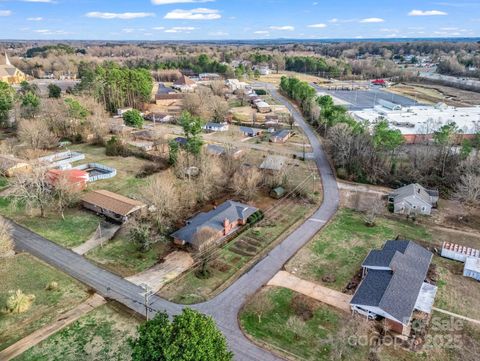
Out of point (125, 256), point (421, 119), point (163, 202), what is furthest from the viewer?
point (421, 119)

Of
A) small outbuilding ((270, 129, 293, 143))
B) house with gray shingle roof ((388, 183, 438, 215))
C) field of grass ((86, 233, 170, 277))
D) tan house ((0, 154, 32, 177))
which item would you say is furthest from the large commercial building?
tan house ((0, 154, 32, 177))

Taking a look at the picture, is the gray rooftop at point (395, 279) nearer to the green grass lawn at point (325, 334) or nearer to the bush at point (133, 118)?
the green grass lawn at point (325, 334)

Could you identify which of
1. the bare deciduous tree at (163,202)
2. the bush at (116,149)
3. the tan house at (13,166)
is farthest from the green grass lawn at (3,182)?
the bare deciduous tree at (163,202)

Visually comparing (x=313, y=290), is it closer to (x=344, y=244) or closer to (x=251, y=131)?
(x=344, y=244)

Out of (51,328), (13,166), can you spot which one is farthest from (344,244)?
(13,166)

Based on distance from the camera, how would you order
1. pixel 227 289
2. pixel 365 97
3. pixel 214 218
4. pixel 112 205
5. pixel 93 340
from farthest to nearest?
1. pixel 365 97
2. pixel 112 205
3. pixel 214 218
4. pixel 227 289
5. pixel 93 340

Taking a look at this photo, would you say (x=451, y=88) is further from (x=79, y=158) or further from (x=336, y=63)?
(x=79, y=158)

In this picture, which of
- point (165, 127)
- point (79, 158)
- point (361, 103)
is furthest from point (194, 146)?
point (361, 103)
